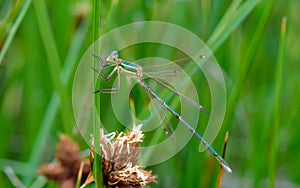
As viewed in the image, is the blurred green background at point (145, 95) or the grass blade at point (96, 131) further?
the blurred green background at point (145, 95)

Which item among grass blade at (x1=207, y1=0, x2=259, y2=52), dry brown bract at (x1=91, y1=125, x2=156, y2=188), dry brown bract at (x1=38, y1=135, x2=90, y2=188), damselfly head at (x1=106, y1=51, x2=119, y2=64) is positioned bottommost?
dry brown bract at (x1=91, y1=125, x2=156, y2=188)

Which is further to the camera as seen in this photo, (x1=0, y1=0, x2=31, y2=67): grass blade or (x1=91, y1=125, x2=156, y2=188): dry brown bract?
(x1=0, y1=0, x2=31, y2=67): grass blade

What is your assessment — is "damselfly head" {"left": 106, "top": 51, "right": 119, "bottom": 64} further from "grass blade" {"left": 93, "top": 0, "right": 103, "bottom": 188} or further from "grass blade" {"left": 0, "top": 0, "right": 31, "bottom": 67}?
"grass blade" {"left": 0, "top": 0, "right": 31, "bottom": 67}

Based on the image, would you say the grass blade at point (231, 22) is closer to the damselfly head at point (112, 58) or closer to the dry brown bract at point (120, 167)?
the damselfly head at point (112, 58)

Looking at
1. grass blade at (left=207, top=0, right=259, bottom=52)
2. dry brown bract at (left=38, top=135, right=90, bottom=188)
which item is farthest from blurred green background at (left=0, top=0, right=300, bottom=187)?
dry brown bract at (left=38, top=135, right=90, bottom=188)

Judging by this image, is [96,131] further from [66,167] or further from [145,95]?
[145,95]

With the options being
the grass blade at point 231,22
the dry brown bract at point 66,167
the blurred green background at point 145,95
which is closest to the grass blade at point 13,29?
the blurred green background at point 145,95

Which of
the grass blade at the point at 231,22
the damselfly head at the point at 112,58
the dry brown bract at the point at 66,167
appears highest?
the grass blade at the point at 231,22

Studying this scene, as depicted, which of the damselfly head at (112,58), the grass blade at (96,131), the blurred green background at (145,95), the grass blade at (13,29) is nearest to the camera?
the grass blade at (96,131)

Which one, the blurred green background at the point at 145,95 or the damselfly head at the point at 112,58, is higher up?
the blurred green background at the point at 145,95

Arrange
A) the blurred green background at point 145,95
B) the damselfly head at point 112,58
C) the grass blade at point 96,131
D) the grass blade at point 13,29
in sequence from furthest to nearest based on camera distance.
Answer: the blurred green background at point 145,95 < the grass blade at point 13,29 < the damselfly head at point 112,58 < the grass blade at point 96,131

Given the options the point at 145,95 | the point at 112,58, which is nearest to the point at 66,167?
the point at 112,58
